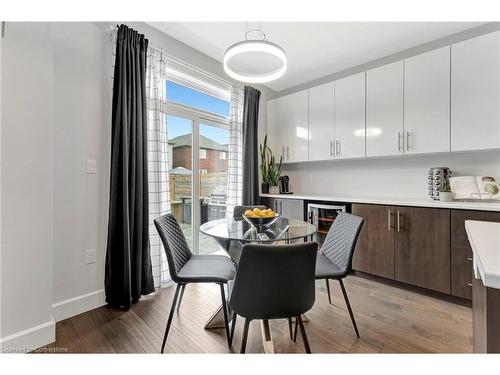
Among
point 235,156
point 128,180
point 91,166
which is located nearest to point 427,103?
point 235,156

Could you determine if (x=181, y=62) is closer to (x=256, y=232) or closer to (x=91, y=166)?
(x=91, y=166)

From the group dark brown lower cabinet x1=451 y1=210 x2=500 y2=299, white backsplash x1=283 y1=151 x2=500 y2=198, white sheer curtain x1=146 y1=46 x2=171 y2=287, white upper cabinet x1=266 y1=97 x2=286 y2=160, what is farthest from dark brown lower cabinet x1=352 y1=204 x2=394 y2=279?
white sheer curtain x1=146 y1=46 x2=171 y2=287

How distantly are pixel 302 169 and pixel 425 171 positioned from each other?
5.38 ft

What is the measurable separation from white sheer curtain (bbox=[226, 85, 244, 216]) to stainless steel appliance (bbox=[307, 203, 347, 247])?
0.98m

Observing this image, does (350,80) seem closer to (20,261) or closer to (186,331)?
(186,331)

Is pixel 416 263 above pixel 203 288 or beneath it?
above

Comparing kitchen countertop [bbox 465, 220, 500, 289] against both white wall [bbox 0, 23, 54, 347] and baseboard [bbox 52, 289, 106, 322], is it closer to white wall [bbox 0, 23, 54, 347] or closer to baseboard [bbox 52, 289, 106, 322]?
white wall [bbox 0, 23, 54, 347]

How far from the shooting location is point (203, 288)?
2439 millimetres

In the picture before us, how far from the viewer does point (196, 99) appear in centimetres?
295

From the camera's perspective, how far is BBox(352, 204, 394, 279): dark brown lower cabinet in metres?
2.42

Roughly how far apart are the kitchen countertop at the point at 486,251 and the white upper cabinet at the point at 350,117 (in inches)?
72.3

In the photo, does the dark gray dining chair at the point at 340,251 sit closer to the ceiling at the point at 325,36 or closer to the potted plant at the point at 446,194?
Answer: the potted plant at the point at 446,194

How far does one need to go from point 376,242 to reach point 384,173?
100 centimetres
